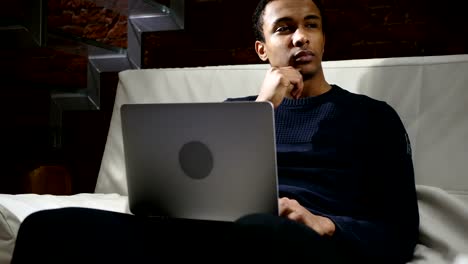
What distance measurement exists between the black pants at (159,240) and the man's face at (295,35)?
587 mm

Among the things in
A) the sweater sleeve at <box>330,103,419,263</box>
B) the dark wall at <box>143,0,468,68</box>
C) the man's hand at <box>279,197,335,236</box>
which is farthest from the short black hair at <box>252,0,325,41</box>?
the man's hand at <box>279,197,335,236</box>

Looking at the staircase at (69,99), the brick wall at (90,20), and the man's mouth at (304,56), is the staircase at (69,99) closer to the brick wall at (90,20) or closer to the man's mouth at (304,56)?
the brick wall at (90,20)

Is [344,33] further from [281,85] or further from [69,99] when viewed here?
[69,99]

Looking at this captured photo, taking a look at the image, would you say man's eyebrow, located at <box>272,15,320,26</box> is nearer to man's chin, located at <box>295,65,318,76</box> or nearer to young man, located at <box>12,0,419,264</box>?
young man, located at <box>12,0,419,264</box>

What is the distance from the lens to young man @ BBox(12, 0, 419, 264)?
0.94 metres

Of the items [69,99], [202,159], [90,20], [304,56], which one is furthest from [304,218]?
[90,20]

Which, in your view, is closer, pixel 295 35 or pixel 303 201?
pixel 303 201

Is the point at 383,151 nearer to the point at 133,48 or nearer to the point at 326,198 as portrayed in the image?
the point at 326,198

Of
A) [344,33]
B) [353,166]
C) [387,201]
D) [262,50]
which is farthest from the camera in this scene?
[344,33]

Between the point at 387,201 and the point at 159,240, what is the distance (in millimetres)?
488

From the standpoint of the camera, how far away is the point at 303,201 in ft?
4.67

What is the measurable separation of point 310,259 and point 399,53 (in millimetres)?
1555

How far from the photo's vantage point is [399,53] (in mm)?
2301

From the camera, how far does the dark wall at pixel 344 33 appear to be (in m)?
Result: 2.24
